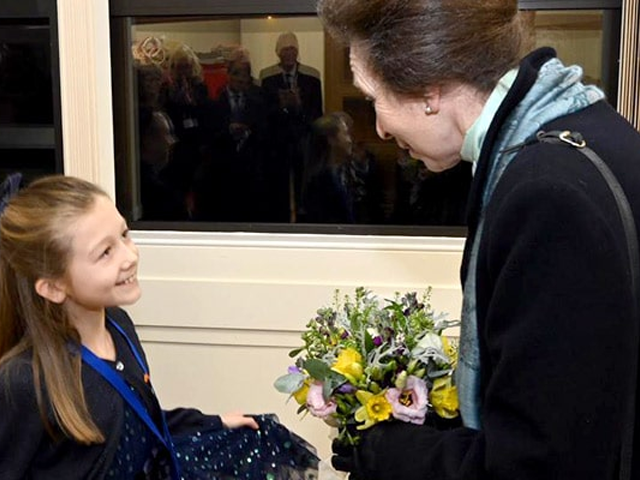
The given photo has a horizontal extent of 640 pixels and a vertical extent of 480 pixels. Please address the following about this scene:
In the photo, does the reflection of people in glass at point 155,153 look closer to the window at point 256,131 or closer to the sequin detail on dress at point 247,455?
the window at point 256,131

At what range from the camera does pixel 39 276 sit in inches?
65.1

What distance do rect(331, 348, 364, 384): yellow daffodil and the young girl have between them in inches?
21.4

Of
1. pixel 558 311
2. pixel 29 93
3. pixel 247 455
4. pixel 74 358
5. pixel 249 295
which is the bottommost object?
pixel 247 455

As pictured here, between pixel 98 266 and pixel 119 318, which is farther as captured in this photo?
pixel 119 318

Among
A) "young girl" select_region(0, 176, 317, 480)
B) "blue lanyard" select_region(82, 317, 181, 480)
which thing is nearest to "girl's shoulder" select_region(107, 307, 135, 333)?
"young girl" select_region(0, 176, 317, 480)

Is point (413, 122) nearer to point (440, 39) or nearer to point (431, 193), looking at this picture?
point (440, 39)

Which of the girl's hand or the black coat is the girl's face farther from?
the black coat

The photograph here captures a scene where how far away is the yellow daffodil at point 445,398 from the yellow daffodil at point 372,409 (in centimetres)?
8

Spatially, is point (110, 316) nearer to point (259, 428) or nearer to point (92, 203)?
point (92, 203)

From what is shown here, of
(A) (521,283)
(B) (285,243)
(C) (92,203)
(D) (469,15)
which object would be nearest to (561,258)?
(A) (521,283)

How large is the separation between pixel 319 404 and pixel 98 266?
0.60m

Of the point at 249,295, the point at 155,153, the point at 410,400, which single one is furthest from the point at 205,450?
the point at 155,153

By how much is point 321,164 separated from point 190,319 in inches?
25.5

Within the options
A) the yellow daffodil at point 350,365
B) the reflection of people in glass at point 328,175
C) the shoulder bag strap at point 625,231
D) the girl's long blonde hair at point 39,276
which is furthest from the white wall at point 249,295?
the shoulder bag strap at point 625,231
